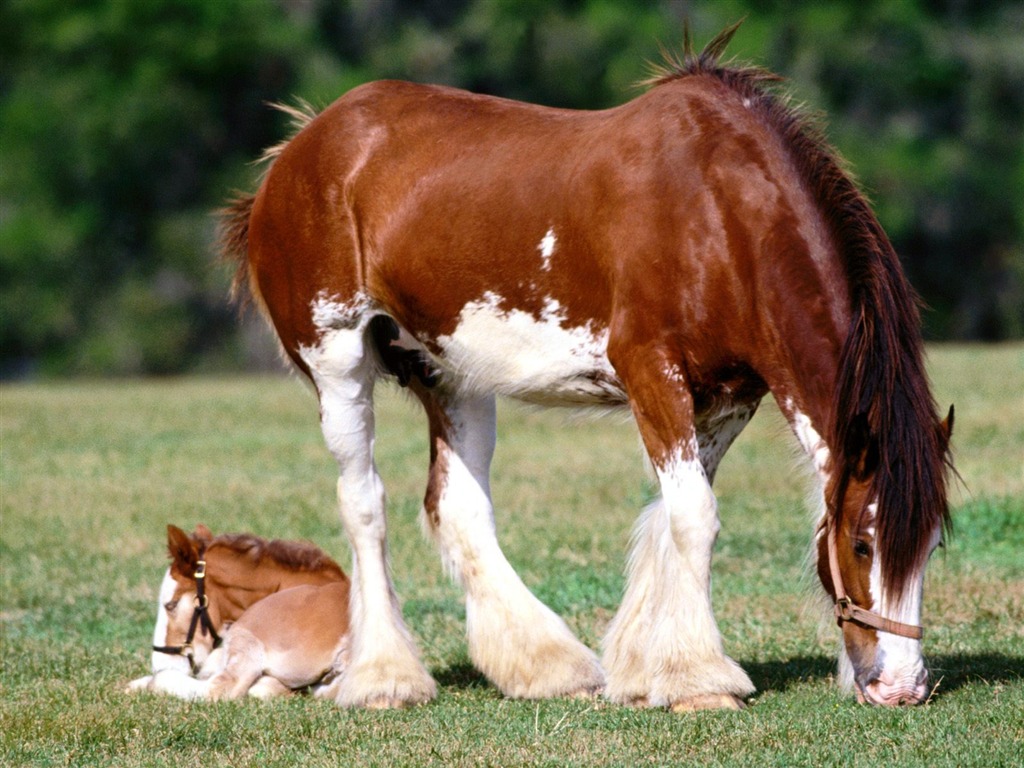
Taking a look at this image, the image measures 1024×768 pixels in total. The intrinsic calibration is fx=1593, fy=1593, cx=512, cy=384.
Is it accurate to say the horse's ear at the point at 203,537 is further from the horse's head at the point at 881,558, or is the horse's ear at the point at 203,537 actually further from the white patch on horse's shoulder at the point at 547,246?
the horse's head at the point at 881,558

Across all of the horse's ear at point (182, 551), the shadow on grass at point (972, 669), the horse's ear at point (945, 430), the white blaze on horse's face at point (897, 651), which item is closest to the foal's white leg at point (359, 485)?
the horse's ear at point (182, 551)

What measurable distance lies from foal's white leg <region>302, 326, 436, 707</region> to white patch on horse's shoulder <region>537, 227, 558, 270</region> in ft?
3.36

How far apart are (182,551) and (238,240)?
5.12 ft

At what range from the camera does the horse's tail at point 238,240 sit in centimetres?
736

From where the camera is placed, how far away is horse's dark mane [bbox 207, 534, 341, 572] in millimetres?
6836

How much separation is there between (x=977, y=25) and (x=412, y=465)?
89.8ft

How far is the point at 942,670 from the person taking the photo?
6223mm

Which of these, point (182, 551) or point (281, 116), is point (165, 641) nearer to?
point (182, 551)

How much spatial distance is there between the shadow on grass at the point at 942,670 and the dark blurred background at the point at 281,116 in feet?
88.7

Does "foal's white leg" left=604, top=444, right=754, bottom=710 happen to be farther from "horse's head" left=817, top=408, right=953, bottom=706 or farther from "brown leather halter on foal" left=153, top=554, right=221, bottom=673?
"brown leather halter on foal" left=153, top=554, right=221, bottom=673

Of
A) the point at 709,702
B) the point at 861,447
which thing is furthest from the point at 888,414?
the point at 709,702

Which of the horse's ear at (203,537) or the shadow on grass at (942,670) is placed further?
the horse's ear at (203,537)

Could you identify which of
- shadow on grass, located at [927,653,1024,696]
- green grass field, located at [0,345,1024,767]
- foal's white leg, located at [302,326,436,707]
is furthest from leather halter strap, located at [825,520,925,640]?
foal's white leg, located at [302,326,436,707]

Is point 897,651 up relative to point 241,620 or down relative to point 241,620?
up
